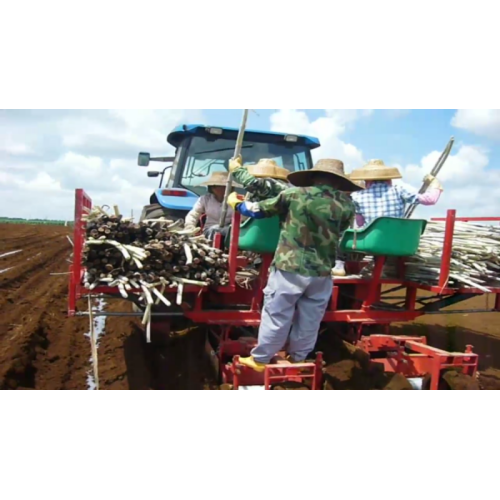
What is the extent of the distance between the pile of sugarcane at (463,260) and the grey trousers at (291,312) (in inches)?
50.0

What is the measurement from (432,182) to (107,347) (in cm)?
392

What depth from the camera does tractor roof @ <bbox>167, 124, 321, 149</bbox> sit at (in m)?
5.91

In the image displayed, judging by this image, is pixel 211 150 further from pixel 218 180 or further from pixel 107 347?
pixel 107 347

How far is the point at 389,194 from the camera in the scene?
4.56 metres

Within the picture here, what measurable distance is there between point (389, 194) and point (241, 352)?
196 centimetres

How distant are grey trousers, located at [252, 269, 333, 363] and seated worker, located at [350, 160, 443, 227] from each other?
3.72 ft

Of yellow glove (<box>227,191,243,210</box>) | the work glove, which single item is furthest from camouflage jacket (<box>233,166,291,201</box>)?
the work glove

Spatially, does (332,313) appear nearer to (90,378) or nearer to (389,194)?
(389,194)

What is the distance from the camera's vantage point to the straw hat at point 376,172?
4.54m

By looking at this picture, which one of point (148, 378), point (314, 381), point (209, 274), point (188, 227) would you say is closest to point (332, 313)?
point (314, 381)

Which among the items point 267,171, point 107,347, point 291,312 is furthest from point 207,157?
point 291,312

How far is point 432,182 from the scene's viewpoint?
15.6ft

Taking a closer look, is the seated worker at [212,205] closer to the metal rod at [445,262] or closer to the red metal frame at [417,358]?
the red metal frame at [417,358]

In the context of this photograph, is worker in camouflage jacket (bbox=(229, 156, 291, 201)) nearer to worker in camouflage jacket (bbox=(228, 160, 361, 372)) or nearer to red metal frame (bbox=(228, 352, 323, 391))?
worker in camouflage jacket (bbox=(228, 160, 361, 372))
